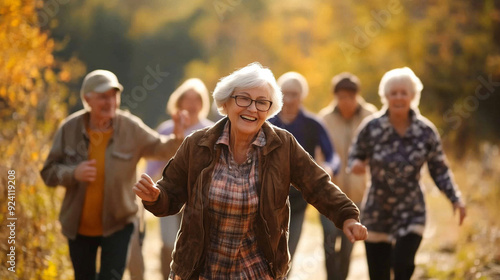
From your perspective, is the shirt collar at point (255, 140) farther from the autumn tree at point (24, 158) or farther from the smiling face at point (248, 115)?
the autumn tree at point (24, 158)

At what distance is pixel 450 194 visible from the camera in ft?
19.2

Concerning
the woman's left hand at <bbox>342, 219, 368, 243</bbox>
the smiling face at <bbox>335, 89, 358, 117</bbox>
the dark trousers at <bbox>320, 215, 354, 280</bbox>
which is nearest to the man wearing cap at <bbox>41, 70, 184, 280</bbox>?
the woman's left hand at <bbox>342, 219, 368, 243</bbox>

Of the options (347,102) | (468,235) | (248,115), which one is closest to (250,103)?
(248,115)

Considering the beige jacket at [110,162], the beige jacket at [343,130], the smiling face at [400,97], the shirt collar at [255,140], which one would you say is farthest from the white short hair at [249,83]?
the beige jacket at [343,130]

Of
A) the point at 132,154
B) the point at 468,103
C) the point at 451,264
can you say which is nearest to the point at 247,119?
the point at 132,154

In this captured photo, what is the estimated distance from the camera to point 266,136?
3.97 metres

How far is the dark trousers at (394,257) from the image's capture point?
18.7 ft

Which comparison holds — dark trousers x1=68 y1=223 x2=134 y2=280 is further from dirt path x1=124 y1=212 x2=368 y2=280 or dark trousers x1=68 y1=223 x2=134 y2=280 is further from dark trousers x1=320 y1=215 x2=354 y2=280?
dark trousers x1=320 y1=215 x2=354 y2=280

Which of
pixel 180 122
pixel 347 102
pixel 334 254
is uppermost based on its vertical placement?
pixel 347 102

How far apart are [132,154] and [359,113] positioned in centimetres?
338

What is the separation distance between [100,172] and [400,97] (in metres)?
2.44

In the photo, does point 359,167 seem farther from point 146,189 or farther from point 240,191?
point 146,189

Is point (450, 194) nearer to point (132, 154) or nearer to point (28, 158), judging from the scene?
point (132, 154)

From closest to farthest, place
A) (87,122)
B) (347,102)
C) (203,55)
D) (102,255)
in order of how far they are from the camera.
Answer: (102,255)
(87,122)
(347,102)
(203,55)
